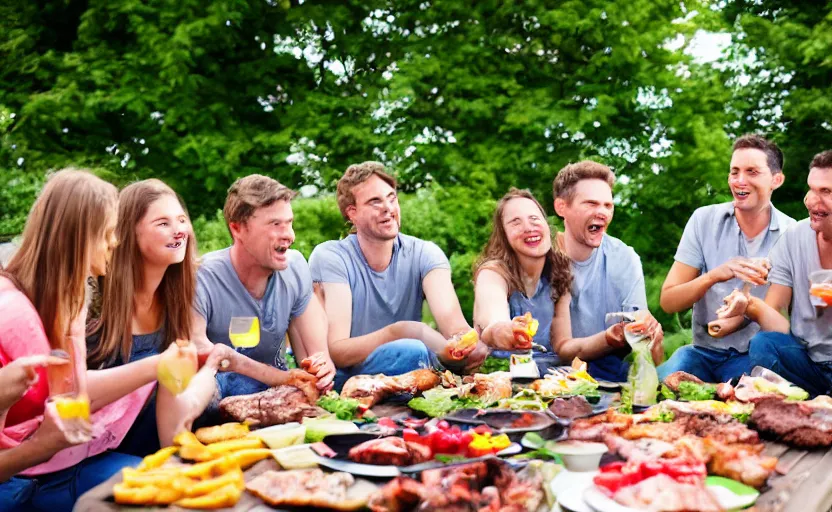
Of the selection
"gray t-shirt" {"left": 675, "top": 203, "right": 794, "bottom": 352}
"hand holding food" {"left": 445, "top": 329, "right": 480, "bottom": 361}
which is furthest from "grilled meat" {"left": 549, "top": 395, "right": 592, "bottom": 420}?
"gray t-shirt" {"left": 675, "top": 203, "right": 794, "bottom": 352}

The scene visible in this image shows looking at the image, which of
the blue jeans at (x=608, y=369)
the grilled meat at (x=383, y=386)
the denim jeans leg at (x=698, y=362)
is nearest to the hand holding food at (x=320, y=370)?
the grilled meat at (x=383, y=386)

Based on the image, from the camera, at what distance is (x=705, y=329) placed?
17.3ft

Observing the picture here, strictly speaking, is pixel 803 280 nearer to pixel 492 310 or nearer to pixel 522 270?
pixel 522 270

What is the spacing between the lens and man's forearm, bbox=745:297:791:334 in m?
4.59

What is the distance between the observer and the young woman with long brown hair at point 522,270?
15.7 feet

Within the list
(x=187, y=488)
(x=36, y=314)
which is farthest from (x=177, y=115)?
(x=187, y=488)

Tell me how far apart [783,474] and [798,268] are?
222 centimetres

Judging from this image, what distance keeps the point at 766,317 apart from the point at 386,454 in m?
2.67

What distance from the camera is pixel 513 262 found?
16.0 ft

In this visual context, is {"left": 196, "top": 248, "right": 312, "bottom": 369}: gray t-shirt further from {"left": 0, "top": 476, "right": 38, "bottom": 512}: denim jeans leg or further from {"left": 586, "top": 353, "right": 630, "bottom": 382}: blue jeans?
{"left": 586, "top": 353, "right": 630, "bottom": 382}: blue jeans

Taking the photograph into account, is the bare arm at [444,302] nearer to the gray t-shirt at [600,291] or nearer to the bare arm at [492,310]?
the bare arm at [492,310]

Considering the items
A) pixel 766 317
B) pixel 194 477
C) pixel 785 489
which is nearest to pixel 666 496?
pixel 785 489

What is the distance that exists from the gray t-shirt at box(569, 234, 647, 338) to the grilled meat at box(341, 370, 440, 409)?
4.46 ft

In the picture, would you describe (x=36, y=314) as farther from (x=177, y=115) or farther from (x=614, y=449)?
(x=177, y=115)
